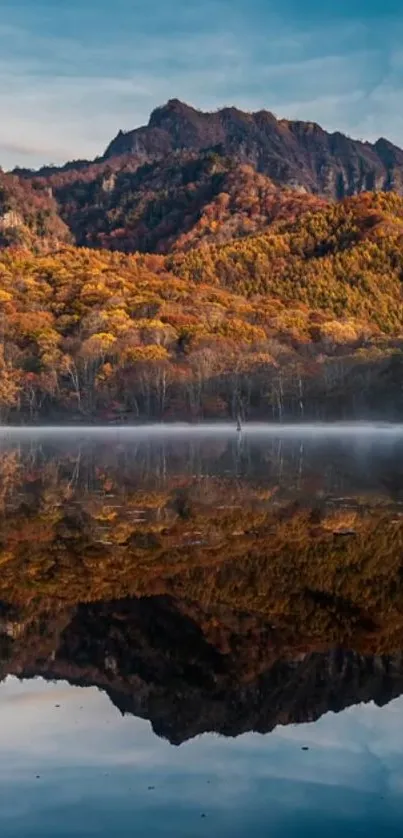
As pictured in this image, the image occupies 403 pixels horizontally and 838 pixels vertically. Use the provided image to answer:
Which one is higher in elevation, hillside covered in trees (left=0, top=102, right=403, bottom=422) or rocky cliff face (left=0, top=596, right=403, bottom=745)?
hillside covered in trees (left=0, top=102, right=403, bottom=422)

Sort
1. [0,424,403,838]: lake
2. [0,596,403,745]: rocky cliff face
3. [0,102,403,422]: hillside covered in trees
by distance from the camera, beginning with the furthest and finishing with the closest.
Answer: [0,102,403,422]: hillside covered in trees → [0,596,403,745]: rocky cliff face → [0,424,403,838]: lake

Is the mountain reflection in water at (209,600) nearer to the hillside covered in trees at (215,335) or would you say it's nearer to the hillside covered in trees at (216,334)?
the hillside covered in trees at (216,334)

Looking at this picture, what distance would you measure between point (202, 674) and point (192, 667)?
27cm

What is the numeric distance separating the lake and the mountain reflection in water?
0.13 feet

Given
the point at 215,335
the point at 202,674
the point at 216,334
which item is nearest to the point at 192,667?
the point at 202,674

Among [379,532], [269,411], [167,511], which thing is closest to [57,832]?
[379,532]

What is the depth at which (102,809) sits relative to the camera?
8.20 meters

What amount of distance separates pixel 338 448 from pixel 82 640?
1904 inches

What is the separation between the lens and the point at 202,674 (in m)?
11.6

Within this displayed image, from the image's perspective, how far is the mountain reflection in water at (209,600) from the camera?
36.0 ft

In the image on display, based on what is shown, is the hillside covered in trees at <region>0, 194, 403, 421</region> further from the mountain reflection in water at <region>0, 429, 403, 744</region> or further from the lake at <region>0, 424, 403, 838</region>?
the lake at <region>0, 424, 403, 838</region>

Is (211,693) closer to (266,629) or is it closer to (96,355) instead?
(266,629)

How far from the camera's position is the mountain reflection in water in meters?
11.0

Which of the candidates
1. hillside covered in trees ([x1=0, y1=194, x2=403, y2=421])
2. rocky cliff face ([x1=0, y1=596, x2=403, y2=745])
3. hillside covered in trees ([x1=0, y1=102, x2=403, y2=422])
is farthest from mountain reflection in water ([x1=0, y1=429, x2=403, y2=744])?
hillside covered in trees ([x1=0, y1=102, x2=403, y2=422])
